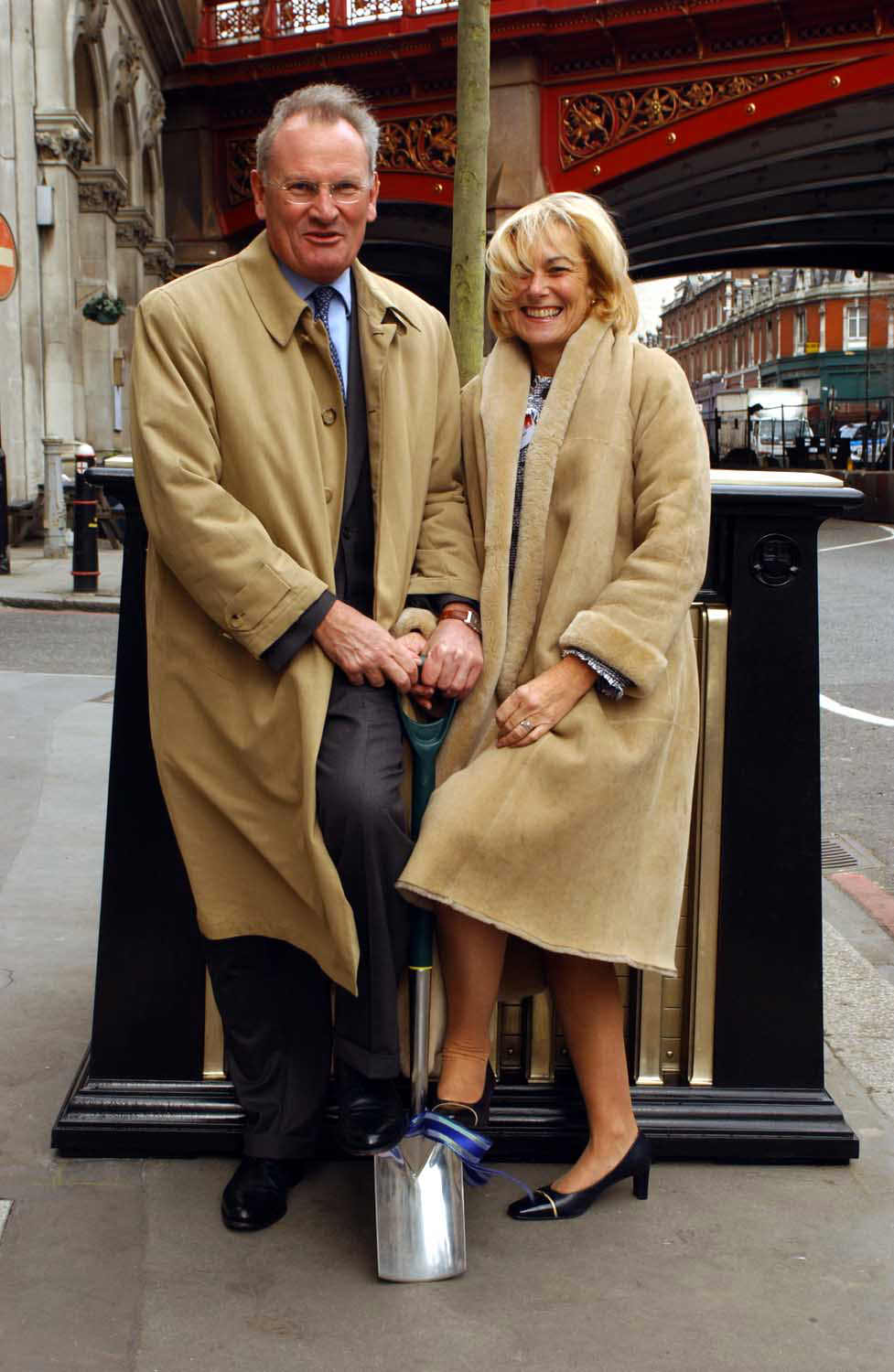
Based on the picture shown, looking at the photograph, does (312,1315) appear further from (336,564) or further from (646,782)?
(336,564)

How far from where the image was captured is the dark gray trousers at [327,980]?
254 centimetres

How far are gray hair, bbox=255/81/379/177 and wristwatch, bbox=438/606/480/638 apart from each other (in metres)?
0.79

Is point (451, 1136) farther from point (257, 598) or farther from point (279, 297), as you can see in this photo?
point (279, 297)

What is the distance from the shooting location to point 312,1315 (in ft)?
7.69

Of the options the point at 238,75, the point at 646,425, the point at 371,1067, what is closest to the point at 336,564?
the point at 646,425

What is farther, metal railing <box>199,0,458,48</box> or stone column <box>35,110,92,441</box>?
metal railing <box>199,0,458,48</box>

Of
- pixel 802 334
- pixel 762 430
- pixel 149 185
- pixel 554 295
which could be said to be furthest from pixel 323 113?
pixel 802 334

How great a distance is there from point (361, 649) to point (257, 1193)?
0.99 m

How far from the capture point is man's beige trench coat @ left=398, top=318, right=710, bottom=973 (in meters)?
2.54

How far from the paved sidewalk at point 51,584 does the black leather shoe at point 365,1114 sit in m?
8.34

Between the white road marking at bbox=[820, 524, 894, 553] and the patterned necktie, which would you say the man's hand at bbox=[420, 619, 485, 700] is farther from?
the white road marking at bbox=[820, 524, 894, 553]

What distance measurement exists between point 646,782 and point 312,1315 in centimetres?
103

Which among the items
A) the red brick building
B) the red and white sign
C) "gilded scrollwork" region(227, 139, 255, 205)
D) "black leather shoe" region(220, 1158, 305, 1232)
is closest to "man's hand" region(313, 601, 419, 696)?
"black leather shoe" region(220, 1158, 305, 1232)

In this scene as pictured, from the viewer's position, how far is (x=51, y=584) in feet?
45.0
